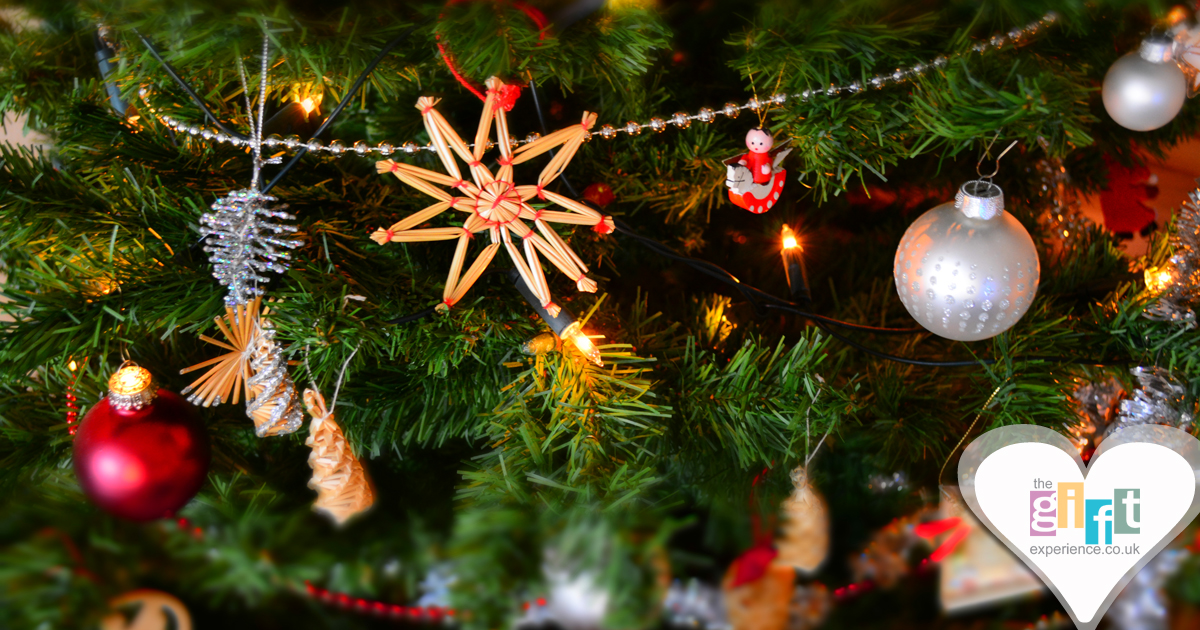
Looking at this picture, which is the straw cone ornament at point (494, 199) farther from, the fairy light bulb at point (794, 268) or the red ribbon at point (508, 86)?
the fairy light bulb at point (794, 268)

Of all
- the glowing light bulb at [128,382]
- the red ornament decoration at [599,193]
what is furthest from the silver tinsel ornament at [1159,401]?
the glowing light bulb at [128,382]

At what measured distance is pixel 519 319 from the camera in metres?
0.49

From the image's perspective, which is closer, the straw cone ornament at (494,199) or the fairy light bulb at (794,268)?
the straw cone ornament at (494,199)

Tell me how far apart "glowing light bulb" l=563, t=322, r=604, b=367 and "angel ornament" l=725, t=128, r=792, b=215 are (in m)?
0.14

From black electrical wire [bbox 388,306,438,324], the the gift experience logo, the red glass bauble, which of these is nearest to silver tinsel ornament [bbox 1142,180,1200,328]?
the the gift experience logo

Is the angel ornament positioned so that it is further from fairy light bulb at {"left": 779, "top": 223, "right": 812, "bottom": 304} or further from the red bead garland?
the red bead garland

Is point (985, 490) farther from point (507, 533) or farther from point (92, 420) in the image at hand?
point (92, 420)

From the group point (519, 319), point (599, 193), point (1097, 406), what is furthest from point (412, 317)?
point (1097, 406)

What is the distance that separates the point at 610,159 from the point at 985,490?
35 cm

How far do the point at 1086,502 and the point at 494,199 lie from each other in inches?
16.9

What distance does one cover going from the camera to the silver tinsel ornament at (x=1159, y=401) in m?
0.49

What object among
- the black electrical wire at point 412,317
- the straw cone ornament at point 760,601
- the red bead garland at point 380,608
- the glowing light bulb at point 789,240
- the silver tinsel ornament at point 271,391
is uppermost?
the glowing light bulb at point 789,240

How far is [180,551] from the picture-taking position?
1.05 ft

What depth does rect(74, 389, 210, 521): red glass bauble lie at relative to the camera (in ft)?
1.29
